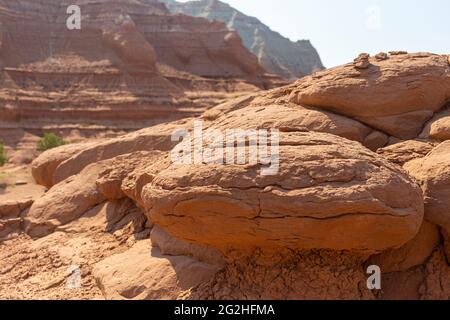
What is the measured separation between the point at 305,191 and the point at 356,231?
545 millimetres

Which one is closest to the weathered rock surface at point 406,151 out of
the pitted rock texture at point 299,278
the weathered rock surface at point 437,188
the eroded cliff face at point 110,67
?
the weathered rock surface at point 437,188

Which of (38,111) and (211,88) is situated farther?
(211,88)

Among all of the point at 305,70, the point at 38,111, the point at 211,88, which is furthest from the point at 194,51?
the point at 305,70

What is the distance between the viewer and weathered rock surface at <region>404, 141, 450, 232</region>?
14.4 ft

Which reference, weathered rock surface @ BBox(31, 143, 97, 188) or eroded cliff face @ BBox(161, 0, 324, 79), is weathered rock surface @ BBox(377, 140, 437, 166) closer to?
weathered rock surface @ BBox(31, 143, 97, 188)

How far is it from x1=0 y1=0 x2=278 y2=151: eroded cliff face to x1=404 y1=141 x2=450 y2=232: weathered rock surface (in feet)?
81.2

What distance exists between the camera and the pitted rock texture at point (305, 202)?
388cm

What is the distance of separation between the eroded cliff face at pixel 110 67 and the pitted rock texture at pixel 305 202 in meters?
24.4

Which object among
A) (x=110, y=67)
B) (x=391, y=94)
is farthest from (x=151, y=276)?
(x=110, y=67)

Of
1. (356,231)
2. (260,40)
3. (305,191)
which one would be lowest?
(356,231)

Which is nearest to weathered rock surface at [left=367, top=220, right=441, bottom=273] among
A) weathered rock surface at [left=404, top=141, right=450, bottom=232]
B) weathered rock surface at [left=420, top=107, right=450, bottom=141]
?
weathered rock surface at [left=404, top=141, right=450, bottom=232]

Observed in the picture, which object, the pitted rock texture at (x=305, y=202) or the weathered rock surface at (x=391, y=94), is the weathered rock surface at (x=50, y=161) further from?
the pitted rock texture at (x=305, y=202)

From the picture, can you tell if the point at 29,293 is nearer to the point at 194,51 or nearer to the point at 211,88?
the point at 211,88
